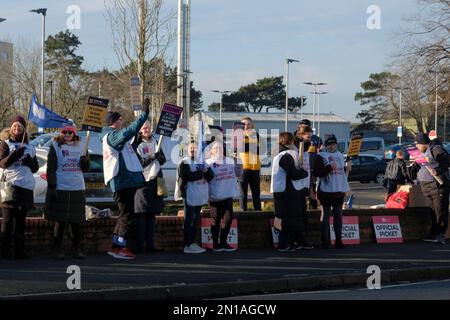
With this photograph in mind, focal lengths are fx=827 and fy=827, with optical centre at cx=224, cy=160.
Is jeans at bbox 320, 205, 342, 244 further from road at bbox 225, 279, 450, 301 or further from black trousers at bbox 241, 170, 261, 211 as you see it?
road at bbox 225, 279, 450, 301

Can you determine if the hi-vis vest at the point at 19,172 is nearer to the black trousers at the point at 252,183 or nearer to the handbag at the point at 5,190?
the handbag at the point at 5,190

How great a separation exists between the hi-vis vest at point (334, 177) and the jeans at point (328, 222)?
0.33m

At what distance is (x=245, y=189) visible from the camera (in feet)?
51.8

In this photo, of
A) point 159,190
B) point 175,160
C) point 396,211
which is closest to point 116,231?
point 159,190

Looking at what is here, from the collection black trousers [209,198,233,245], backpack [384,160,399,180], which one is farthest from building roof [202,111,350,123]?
black trousers [209,198,233,245]

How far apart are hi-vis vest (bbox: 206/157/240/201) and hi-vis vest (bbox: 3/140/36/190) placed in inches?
118

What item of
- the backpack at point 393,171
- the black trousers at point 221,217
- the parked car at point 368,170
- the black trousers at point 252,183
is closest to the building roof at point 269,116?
the parked car at point 368,170

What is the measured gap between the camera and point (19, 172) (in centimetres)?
1196

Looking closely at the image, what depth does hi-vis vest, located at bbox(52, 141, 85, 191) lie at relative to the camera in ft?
39.5

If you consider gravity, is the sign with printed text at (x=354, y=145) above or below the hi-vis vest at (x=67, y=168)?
above

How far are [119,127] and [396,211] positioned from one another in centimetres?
623

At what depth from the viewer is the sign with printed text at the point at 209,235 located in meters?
13.9

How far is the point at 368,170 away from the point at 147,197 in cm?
2932

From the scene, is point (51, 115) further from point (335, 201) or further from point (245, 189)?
point (335, 201)
